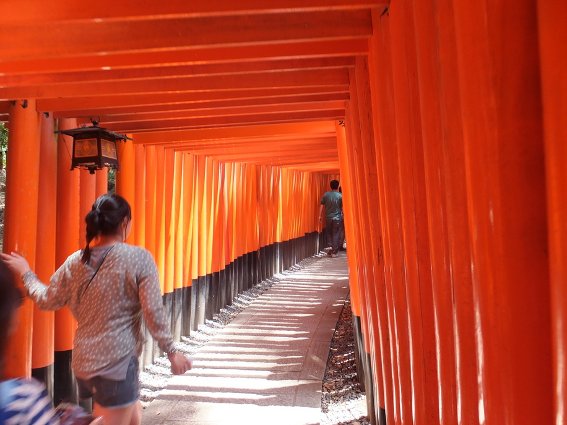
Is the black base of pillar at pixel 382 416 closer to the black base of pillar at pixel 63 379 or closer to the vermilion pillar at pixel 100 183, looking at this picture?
the black base of pillar at pixel 63 379

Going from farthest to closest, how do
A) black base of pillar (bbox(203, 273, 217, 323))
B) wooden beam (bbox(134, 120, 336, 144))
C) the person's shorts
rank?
black base of pillar (bbox(203, 273, 217, 323))
wooden beam (bbox(134, 120, 336, 144))
the person's shorts

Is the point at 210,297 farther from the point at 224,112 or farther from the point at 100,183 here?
the point at 224,112

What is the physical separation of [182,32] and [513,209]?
2272 mm

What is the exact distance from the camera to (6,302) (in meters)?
1.29

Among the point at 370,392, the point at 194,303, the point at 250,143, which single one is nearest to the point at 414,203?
the point at 370,392

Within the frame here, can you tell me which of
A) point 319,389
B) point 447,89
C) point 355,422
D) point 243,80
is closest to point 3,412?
point 447,89

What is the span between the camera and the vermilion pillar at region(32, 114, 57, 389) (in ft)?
14.4

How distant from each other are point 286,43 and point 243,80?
83 centimetres

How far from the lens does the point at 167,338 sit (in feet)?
9.34

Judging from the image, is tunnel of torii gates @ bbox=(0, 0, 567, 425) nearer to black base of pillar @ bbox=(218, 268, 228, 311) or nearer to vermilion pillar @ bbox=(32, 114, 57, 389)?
vermilion pillar @ bbox=(32, 114, 57, 389)

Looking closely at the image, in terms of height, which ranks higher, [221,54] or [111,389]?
[221,54]

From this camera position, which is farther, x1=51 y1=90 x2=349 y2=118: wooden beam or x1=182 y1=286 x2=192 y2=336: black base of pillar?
x1=182 y1=286 x2=192 y2=336: black base of pillar

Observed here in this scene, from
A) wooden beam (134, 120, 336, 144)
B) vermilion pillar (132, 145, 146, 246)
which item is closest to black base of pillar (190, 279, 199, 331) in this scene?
vermilion pillar (132, 145, 146, 246)

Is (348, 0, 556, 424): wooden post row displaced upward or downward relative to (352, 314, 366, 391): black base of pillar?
upward
